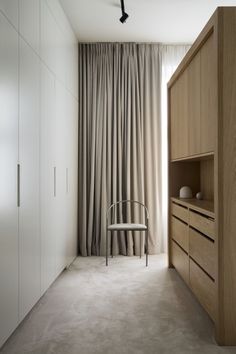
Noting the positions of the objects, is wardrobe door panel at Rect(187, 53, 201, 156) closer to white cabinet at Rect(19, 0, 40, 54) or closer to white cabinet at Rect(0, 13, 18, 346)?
white cabinet at Rect(19, 0, 40, 54)

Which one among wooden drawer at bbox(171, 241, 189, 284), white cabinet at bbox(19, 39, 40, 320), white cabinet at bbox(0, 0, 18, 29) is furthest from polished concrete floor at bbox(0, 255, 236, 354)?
white cabinet at bbox(0, 0, 18, 29)

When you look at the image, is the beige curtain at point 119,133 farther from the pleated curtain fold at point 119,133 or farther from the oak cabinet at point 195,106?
the oak cabinet at point 195,106

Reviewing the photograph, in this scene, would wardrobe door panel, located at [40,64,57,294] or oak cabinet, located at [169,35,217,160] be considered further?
wardrobe door panel, located at [40,64,57,294]

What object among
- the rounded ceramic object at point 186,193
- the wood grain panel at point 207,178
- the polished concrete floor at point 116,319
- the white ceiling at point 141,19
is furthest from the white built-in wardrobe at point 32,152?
the wood grain panel at point 207,178

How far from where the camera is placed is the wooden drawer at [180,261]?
331 cm

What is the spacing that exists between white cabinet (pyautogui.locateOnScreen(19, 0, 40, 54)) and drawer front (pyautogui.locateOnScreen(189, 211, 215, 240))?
5.88 feet

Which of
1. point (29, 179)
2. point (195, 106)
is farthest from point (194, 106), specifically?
point (29, 179)

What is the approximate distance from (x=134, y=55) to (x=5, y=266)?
3.55 meters

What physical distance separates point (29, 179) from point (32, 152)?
0.69 ft

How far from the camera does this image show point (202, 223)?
2.77 metres

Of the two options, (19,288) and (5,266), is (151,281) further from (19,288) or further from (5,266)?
(5,266)

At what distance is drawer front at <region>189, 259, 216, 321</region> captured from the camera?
2473mm

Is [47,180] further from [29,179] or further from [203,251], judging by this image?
[203,251]

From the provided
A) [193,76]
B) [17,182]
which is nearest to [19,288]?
[17,182]
